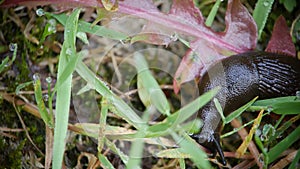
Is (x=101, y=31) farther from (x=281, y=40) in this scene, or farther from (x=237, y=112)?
(x=281, y=40)

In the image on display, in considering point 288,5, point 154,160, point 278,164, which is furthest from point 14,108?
point 288,5

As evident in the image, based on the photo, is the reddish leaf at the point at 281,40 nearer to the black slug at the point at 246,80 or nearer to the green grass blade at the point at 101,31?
the black slug at the point at 246,80

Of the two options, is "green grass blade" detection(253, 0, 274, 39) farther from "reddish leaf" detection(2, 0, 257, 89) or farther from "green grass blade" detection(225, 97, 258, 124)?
"green grass blade" detection(225, 97, 258, 124)

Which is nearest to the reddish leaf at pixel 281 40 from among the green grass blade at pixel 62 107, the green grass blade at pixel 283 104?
the green grass blade at pixel 283 104

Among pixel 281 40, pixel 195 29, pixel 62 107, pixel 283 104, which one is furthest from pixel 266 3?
pixel 62 107

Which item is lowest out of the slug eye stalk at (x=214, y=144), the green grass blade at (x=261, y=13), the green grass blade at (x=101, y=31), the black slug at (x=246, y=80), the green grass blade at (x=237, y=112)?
the slug eye stalk at (x=214, y=144)

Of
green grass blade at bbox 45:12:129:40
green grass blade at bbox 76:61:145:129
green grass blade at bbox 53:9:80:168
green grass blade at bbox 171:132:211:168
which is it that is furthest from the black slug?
green grass blade at bbox 53:9:80:168

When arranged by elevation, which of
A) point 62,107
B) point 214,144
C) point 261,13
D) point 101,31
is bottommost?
point 214,144
